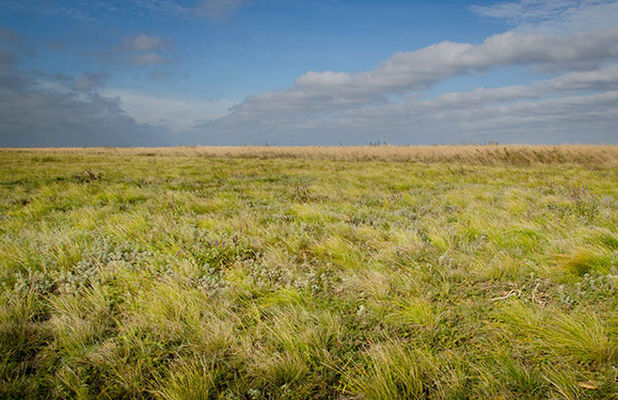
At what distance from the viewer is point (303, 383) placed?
6.78 feet

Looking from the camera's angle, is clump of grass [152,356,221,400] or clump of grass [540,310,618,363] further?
clump of grass [540,310,618,363]

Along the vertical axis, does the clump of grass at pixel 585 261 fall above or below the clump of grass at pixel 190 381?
above

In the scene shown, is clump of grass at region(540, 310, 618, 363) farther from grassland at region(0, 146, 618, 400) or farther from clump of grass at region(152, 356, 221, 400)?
clump of grass at region(152, 356, 221, 400)

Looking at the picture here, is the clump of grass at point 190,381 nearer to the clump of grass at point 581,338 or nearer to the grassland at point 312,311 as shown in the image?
the grassland at point 312,311

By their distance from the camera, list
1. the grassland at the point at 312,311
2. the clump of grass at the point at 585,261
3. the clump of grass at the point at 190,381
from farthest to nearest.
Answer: the clump of grass at the point at 585,261
the grassland at the point at 312,311
the clump of grass at the point at 190,381

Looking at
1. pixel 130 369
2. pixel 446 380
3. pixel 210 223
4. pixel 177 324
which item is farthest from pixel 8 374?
pixel 210 223

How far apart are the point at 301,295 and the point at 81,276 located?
8.21 feet

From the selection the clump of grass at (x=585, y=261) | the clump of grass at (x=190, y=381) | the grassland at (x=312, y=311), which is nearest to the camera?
the clump of grass at (x=190, y=381)

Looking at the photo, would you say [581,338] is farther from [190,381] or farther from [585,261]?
[190,381]

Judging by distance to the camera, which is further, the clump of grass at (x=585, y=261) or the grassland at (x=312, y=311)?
the clump of grass at (x=585, y=261)

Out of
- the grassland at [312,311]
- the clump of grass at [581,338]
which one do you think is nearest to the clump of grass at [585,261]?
the grassland at [312,311]

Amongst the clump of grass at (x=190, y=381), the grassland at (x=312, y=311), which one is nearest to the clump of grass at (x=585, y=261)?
the grassland at (x=312, y=311)

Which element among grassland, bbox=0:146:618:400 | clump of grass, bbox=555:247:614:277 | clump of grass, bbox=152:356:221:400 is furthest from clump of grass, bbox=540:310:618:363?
clump of grass, bbox=152:356:221:400

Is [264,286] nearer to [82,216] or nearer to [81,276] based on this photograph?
[81,276]
